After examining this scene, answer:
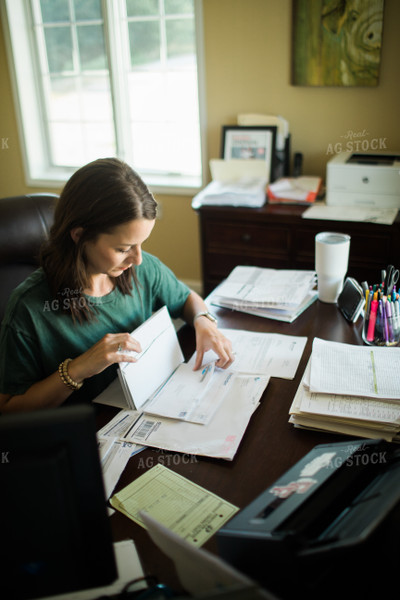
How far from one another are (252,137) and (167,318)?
6.01 ft

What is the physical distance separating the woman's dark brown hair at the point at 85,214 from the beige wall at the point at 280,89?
6.32 feet

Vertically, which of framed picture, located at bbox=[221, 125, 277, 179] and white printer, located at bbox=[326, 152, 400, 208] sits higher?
framed picture, located at bbox=[221, 125, 277, 179]

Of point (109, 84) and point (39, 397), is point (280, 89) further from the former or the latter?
point (39, 397)

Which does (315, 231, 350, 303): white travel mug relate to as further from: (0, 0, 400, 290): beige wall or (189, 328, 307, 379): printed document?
(0, 0, 400, 290): beige wall

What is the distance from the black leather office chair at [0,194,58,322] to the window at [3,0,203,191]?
5.93 feet

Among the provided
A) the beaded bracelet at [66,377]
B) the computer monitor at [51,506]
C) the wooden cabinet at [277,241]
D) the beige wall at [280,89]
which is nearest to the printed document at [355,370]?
the beaded bracelet at [66,377]

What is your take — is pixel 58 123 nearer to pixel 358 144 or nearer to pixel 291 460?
pixel 358 144

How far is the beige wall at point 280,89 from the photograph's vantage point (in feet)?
9.23

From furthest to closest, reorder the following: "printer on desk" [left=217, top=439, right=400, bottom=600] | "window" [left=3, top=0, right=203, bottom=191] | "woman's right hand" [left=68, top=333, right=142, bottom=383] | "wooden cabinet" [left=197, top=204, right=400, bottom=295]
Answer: "window" [left=3, top=0, right=203, bottom=191], "wooden cabinet" [left=197, top=204, right=400, bottom=295], "woman's right hand" [left=68, top=333, right=142, bottom=383], "printer on desk" [left=217, top=439, right=400, bottom=600]

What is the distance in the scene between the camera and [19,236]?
1709mm

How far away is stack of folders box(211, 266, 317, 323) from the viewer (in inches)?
65.5

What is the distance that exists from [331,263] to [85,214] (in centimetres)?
79

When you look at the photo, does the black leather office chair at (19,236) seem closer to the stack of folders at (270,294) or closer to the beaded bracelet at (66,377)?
the beaded bracelet at (66,377)

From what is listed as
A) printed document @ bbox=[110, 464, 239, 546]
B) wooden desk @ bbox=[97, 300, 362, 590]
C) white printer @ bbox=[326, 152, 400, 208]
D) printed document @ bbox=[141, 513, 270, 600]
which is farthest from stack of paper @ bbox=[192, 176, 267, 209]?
printed document @ bbox=[141, 513, 270, 600]
